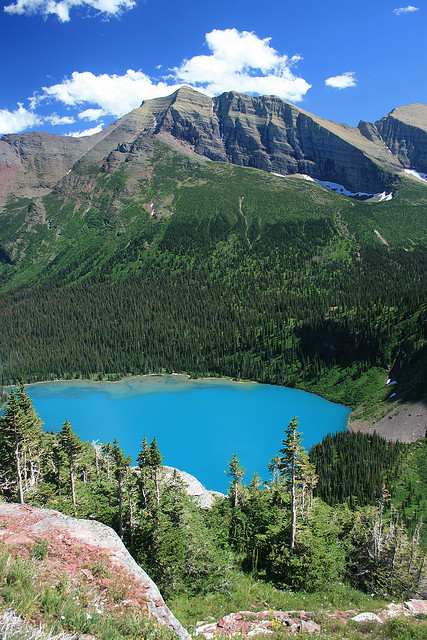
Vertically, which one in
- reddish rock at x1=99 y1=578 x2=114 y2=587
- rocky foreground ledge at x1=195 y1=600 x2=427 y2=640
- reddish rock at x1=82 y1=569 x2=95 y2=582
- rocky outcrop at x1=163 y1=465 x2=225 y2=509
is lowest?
rocky outcrop at x1=163 y1=465 x2=225 y2=509

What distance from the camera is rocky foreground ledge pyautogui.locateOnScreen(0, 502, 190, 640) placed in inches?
540

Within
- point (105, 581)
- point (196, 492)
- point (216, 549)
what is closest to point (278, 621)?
point (105, 581)

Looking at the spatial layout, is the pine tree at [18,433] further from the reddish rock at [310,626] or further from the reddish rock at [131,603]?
the reddish rock at [310,626]

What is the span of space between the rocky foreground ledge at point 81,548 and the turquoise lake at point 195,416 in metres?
53.0

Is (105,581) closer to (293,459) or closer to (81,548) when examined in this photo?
(81,548)

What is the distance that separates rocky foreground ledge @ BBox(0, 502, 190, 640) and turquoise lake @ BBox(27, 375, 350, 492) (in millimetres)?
53015

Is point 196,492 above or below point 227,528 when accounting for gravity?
below

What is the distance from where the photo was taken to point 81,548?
625 inches

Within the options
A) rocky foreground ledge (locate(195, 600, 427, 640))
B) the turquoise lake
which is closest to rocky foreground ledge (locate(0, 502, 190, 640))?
rocky foreground ledge (locate(195, 600, 427, 640))

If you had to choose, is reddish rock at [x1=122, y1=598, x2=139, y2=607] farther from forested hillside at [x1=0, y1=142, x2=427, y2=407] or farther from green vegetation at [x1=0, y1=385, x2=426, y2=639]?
forested hillside at [x1=0, y1=142, x2=427, y2=407]

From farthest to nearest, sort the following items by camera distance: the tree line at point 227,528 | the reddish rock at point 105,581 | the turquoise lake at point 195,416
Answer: the turquoise lake at point 195,416 < the tree line at point 227,528 < the reddish rock at point 105,581

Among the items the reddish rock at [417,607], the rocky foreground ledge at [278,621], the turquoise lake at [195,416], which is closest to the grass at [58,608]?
the rocky foreground ledge at [278,621]

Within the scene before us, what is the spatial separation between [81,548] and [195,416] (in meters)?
87.7

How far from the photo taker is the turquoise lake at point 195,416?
79500 millimetres
